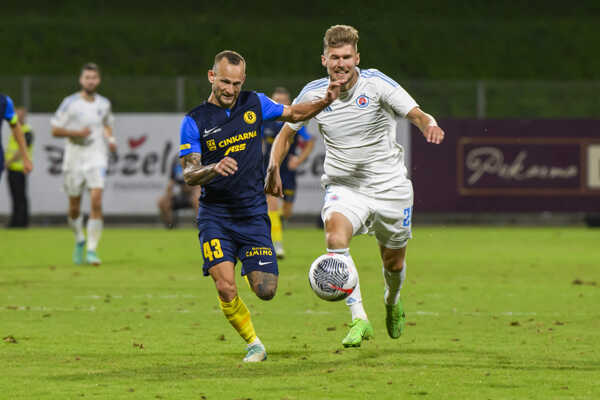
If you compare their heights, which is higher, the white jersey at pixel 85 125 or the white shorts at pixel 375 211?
the white shorts at pixel 375 211

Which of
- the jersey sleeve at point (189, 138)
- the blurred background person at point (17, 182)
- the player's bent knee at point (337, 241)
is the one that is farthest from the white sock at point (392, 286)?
the blurred background person at point (17, 182)

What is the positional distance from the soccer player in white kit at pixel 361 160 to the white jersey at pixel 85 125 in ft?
23.6

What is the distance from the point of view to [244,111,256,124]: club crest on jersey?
7.42 metres

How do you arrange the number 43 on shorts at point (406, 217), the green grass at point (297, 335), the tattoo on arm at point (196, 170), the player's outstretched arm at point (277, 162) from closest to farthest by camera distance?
the green grass at point (297, 335) → the tattoo on arm at point (196, 170) → the player's outstretched arm at point (277, 162) → the number 43 on shorts at point (406, 217)

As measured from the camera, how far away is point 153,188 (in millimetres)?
23359

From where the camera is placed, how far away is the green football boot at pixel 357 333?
758 cm

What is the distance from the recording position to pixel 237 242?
746 centimetres

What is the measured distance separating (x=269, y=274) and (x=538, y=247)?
12209 mm

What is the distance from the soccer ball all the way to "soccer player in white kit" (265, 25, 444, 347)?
476 mm

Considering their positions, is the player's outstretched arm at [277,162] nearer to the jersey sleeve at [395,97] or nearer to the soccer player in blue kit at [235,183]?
the soccer player in blue kit at [235,183]

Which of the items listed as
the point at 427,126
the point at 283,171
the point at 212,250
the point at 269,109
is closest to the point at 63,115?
the point at 283,171

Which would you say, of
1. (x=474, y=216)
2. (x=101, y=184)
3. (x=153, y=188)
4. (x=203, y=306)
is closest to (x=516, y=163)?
(x=474, y=216)

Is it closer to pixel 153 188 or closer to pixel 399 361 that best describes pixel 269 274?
pixel 399 361

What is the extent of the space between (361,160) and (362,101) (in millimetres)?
417
